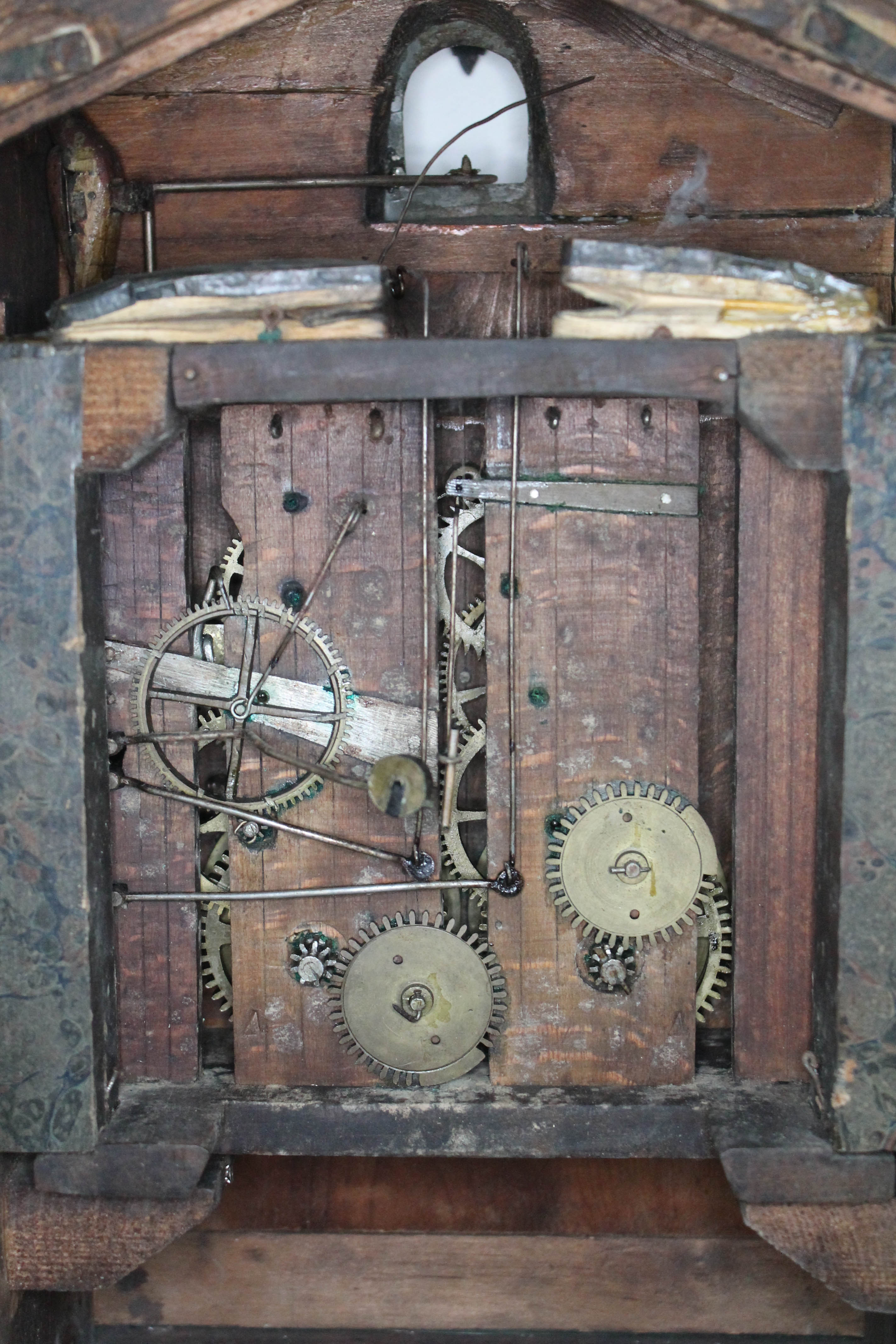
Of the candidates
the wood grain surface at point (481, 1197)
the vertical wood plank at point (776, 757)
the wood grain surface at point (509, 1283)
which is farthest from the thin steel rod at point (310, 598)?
the wood grain surface at point (509, 1283)

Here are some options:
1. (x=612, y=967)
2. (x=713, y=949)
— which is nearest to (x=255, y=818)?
(x=612, y=967)

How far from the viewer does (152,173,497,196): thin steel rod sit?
3.04 metres

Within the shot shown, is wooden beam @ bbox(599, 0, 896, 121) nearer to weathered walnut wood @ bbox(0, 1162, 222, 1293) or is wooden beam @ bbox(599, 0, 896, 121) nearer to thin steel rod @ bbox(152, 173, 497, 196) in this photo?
thin steel rod @ bbox(152, 173, 497, 196)

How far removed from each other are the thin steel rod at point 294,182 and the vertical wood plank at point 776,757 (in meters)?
0.99

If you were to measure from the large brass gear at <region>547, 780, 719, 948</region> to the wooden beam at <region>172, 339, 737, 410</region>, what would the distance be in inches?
38.4

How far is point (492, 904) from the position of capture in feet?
10.3

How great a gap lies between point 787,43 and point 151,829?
231 centimetres

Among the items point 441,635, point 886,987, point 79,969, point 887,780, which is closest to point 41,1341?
point 79,969

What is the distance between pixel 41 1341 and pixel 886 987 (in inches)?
93.2

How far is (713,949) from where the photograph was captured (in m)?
3.17

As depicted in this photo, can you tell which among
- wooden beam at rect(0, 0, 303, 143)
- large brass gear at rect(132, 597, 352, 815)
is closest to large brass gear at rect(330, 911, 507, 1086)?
large brass gear at rect(132, 597, 352, 815)

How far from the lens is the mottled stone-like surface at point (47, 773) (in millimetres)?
2834

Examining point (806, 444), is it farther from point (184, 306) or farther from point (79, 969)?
point (79, 969)

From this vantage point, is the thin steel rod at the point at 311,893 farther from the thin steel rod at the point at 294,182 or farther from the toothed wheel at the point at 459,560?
Result: the thin steel rod at the point at 294,182
